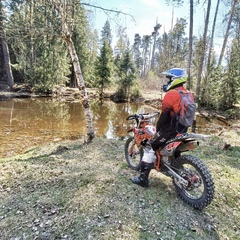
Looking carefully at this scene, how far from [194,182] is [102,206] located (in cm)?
135

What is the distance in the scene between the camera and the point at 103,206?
9.21 ft

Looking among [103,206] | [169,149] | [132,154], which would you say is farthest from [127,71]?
[103,206]

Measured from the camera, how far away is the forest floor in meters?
2.43

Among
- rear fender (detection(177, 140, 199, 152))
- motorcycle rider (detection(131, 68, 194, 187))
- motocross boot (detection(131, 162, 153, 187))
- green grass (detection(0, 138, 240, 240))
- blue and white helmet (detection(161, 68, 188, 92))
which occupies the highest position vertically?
blue and white helmet (detection(161, 68, 188, 92))

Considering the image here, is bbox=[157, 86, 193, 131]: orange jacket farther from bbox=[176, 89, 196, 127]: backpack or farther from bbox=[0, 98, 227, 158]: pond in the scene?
bbox=[0, 98, 227, 158]: pond

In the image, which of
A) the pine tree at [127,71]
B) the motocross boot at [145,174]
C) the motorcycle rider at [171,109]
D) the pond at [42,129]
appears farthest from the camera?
the pine tree at [127,71]

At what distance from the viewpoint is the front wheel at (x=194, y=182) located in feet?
8.77

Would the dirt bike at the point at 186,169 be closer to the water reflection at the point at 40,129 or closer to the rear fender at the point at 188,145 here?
the rear fender at the point at 188,145

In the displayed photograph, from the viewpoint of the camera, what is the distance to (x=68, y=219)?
102 inches

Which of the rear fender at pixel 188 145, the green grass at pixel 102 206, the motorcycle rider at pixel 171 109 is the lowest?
the green grass at pixel 102 206

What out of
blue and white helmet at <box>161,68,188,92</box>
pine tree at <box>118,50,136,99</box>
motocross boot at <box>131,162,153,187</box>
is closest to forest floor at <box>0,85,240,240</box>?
motocross boot at <box>131,162,153,187</box>

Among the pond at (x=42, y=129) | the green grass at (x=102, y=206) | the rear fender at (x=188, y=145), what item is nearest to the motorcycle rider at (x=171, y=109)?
the rear fender at (x=188, y=145)

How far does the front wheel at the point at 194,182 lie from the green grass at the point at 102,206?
0.14 metres

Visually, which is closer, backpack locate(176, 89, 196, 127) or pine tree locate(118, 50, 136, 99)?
backpack locate(176, 89, 196, 127)
